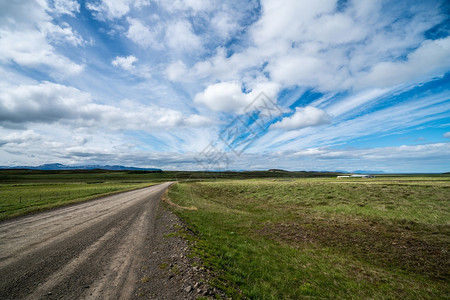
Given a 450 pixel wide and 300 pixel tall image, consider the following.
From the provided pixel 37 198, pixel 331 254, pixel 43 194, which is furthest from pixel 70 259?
pixel 43 194

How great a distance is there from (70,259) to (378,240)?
18.5m

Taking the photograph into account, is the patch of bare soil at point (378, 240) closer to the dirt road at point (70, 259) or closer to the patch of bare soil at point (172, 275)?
the patch of bare soil at point (172, 275)

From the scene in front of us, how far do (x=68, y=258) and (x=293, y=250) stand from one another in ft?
38.9

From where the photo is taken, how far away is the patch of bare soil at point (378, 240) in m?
9.80

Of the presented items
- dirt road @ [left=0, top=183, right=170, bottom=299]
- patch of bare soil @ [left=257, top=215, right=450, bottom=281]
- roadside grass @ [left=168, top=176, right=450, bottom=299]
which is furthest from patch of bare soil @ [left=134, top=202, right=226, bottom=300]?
patch of bare soil @ [left=257, top=215, right=450, bottom=281]

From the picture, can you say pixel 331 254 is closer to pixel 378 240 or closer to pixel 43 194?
pixel 378 240

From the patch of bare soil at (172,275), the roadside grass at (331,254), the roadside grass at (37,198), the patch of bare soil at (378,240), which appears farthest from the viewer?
the roadside grass at (37,198)

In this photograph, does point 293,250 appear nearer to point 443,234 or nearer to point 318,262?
point 318,262

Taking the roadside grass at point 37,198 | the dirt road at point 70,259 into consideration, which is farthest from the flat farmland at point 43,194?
the dirt road at point 70,259

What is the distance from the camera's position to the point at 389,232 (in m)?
14.6

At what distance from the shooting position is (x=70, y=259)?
8.34 meters

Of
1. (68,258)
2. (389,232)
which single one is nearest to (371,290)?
(389,232)

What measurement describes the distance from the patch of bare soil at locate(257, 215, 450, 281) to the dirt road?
9.91 metres

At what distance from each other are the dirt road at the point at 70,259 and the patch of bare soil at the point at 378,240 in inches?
390
